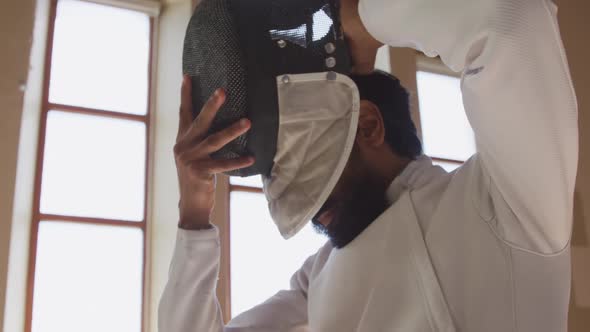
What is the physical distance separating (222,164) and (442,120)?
9.50 ft

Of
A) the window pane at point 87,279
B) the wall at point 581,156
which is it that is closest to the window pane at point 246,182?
the window pane at point 87,279

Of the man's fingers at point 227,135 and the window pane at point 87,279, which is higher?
the man's fingers at point 227,135

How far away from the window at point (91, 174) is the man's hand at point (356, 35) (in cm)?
190

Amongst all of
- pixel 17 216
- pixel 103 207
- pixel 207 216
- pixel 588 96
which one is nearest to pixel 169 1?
pixel 103 207

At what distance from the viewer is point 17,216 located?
252 centimetres

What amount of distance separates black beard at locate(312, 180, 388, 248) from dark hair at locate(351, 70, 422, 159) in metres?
0.11

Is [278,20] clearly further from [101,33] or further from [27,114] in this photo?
[101,33]

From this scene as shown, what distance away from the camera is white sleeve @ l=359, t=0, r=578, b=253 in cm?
81

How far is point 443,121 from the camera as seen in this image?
394 centimetres

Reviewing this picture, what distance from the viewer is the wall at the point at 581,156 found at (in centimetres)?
345

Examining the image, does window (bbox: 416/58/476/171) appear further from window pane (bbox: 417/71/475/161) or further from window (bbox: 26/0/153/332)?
window (bbox: 26/0/153/332)

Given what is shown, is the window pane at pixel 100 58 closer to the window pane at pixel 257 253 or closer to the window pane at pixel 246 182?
the window pane at pixel 246 182

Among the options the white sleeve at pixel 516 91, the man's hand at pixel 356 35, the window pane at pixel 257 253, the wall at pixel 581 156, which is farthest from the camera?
the wall at pixel 581 156

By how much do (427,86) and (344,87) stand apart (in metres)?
2.87
